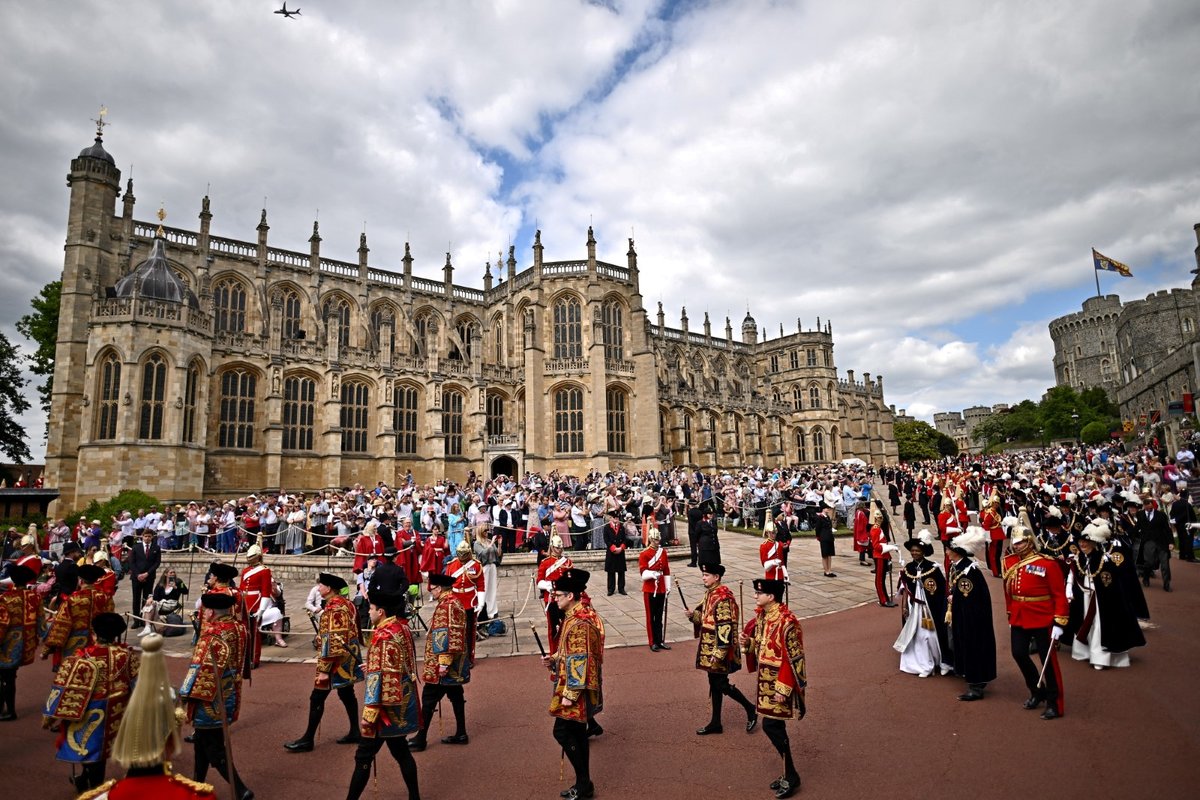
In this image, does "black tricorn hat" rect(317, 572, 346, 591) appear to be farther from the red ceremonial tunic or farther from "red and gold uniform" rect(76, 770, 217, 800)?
the red ceremonial tunic

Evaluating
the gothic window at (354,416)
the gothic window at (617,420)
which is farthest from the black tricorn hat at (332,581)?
the gothic window at (617,420)

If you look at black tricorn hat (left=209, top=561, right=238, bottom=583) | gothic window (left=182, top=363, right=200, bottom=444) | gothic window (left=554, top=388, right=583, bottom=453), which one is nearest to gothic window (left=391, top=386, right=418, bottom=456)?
gothic window (left=554, top=388, right=583, bottom=453)

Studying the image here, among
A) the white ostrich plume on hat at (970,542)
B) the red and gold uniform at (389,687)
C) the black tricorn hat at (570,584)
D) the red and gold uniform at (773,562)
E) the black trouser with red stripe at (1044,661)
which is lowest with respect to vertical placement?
the black trouser with red stripe at (1044,661)

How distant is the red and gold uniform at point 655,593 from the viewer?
908cm

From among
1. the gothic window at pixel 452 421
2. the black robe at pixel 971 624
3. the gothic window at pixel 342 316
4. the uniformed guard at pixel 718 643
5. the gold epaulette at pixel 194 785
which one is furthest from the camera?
the gothic window at pixel 342 316

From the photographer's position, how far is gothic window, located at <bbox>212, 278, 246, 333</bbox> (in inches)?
1289

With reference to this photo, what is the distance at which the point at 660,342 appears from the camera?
4712 cm

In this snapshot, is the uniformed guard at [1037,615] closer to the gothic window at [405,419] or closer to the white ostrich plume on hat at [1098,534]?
the white ostrich plume on hat at [1098,534]

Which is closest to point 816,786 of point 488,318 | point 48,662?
point 48,662

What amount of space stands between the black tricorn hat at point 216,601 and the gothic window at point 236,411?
28538 mm

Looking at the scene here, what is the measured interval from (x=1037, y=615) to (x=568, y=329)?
3352 cm

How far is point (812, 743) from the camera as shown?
19.3 ft

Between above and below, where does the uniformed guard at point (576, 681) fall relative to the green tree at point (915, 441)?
below

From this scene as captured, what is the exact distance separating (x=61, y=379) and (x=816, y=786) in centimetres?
3420
